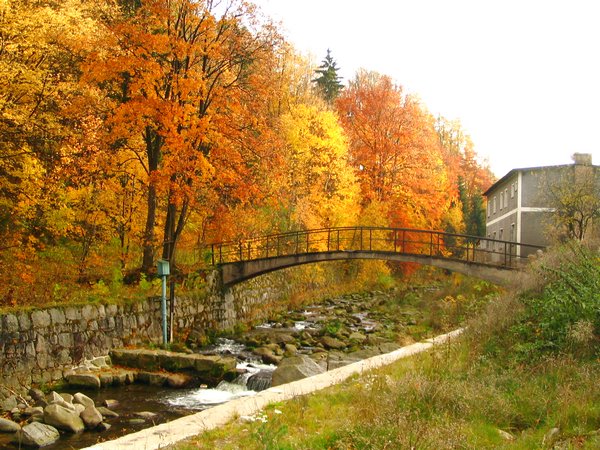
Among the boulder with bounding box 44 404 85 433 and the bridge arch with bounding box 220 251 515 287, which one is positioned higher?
the bridge arch with bounding box 220 251 515 287

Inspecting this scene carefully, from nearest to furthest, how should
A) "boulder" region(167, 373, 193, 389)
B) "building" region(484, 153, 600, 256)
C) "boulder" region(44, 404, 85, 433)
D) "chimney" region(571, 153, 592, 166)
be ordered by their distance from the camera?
"boulder" region(44, 404, 85, 433), "boulder" region(167, 373, 193, 389), "building" region(484, 153, 600, 256), "chimney" region(571, 153, 592, 166)

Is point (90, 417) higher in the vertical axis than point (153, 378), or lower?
higher

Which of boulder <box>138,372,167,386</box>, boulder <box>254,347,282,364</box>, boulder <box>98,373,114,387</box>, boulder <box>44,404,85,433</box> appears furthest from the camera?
boulder <box>254,347,282,364</box>

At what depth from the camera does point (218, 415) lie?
24.7ft

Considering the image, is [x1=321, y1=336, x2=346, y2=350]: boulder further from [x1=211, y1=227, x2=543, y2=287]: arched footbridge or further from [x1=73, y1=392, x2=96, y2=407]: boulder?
[x1=73, y1=392, x2=96, y2=407]: boulder

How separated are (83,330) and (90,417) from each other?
15.5ft

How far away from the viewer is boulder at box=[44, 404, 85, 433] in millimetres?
9188

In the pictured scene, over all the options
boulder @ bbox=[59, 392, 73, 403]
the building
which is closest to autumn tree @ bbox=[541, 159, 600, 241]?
the building

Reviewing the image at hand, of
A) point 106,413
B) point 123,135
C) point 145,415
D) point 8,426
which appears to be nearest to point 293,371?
point 145,415

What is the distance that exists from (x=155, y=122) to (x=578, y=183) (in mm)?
17970

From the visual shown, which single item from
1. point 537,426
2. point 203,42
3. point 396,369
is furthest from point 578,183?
point 537,426

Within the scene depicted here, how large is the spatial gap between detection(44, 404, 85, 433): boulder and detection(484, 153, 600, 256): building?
865 inches

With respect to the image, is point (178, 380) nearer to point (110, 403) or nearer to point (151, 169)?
point (110, 403)

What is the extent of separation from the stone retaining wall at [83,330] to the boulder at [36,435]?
235cm
